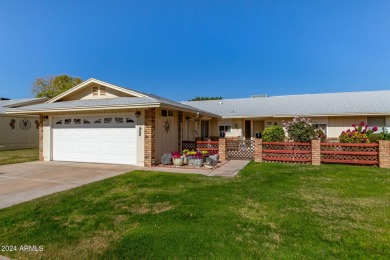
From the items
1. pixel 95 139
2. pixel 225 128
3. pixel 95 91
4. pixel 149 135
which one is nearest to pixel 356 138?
pixel 149 135

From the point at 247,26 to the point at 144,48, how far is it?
34.9 ft

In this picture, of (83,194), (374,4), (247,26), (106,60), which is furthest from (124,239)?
(106,60)

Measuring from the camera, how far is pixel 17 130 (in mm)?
18797

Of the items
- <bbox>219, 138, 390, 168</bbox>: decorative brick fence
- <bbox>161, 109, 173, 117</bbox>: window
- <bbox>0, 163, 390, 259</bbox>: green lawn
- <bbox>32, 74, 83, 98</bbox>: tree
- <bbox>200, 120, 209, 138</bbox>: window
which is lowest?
<bbox>0, 163, 390, 259</bbox>: green lawn

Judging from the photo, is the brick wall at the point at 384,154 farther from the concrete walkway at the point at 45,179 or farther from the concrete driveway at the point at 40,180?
the concrete driveway at the point at 40,180

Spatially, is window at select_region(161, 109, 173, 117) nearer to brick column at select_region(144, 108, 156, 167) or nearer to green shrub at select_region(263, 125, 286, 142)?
brick column at select_region(144, 108, 156, 167)

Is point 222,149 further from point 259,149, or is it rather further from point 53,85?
point 53,85

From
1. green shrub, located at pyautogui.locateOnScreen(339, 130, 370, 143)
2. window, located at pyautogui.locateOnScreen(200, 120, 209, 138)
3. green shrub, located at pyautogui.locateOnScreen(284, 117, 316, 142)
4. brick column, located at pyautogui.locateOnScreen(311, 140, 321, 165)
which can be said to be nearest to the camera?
brick column, located at pyautogui.locateOnScreen(311, 140, 321, 165)

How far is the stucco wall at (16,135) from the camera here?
1766 cm

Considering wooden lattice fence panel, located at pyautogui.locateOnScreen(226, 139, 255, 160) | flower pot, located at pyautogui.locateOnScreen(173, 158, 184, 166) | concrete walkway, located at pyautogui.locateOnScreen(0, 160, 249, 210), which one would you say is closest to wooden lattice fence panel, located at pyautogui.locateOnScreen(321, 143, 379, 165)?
wooden lattice fence panel, located at pyautogui.locateOnScreen(226, 139, 255, 160)

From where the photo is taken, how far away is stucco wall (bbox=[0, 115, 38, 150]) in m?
17.7

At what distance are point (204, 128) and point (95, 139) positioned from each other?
954 centimetres

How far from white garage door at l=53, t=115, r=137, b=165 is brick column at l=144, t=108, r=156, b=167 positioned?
2.32 ft

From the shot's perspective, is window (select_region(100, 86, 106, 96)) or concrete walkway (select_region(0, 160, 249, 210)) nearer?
concrete walkway (select_region(0, 160, 249, 210))
